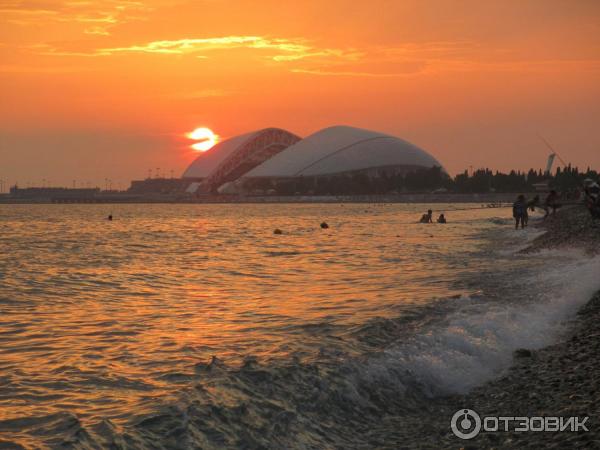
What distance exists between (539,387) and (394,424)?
1.59 m

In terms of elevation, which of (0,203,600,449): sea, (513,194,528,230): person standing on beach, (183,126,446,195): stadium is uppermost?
(183,126,446,195): stadium

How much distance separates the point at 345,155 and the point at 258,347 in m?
173

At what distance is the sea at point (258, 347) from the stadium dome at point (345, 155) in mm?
161746

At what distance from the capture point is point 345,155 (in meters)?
180

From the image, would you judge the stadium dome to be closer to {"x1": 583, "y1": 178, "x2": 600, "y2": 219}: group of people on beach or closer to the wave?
{"x1": 583, "y1": 178, "x2": 600, "y2": 219}: group of people on beach

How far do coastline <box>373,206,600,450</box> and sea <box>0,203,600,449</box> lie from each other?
0.31 meters

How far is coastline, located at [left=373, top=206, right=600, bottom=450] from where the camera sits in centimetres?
529

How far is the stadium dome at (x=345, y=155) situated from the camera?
591 ft

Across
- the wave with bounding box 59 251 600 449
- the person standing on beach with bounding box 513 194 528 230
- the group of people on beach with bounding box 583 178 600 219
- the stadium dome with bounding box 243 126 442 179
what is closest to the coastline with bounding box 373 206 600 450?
the wave with bounding box 59 251 600 449

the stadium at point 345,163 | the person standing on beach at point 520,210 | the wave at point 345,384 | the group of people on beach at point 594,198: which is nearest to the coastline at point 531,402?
the wave at point 345,384

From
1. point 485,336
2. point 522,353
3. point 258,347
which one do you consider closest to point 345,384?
point 258,347

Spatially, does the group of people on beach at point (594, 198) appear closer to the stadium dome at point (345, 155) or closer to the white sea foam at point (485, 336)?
the white sea foam at point (485, 336)

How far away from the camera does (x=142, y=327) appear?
10.8m

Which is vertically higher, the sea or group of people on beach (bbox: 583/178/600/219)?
group of people on beach (bbox: 583/178/600/219)
